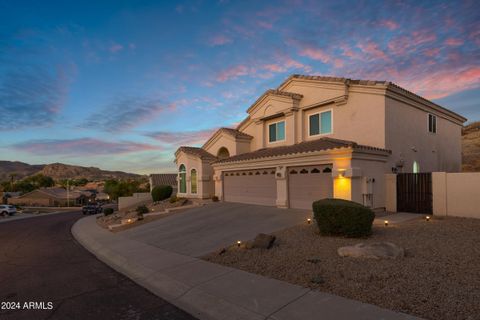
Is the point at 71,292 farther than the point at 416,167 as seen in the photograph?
No

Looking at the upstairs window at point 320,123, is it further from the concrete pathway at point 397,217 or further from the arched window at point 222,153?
the arched window at point 222,153

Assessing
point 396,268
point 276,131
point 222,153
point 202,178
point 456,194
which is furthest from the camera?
point 222,153

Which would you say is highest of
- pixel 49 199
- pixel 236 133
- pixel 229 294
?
pixel 236 133

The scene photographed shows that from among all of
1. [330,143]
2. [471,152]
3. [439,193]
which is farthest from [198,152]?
[471,152]

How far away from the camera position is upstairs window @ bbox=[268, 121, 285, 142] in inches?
831

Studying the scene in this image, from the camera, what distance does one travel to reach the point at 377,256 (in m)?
7.14

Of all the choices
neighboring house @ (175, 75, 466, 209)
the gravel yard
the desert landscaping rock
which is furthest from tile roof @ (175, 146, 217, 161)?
the desert landscaping rock

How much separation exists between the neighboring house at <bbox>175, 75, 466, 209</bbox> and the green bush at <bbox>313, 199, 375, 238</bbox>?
4.10 metres

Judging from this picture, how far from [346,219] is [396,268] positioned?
2942mm

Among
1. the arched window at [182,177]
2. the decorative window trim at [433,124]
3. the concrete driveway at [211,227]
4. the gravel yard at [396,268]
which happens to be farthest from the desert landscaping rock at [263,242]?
the arched window at [182,177]

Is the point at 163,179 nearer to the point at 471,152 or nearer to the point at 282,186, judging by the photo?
the point at 282,186

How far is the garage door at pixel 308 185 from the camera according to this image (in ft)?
48.7

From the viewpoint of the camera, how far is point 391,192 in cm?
1508

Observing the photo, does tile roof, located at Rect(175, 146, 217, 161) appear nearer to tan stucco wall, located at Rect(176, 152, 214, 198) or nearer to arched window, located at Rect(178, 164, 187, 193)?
tan stucco wall, located at Rect(176, 152, 214, 198)
